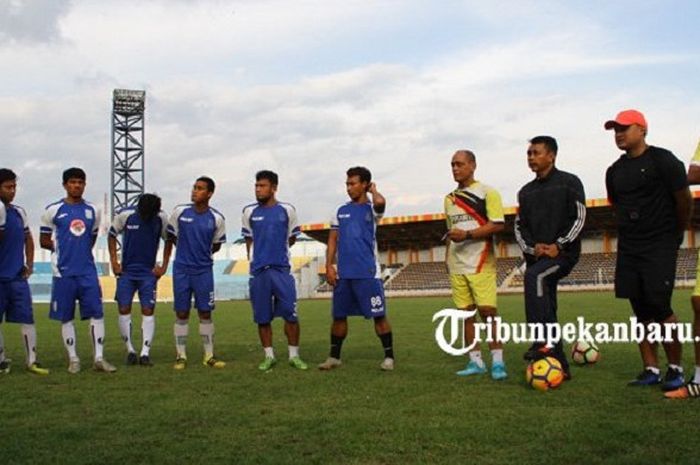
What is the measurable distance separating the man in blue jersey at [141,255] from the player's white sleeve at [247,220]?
43.0 inches

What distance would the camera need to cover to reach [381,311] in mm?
8930

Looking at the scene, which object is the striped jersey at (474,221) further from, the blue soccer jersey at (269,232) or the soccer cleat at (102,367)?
the soccer cleat at (102,367)

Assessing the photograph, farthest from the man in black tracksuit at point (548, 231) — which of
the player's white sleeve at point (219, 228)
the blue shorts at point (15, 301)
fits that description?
the blue shorts at point (15, 301)

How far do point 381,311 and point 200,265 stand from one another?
7.96 feet

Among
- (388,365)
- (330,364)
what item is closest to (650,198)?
(388,365)

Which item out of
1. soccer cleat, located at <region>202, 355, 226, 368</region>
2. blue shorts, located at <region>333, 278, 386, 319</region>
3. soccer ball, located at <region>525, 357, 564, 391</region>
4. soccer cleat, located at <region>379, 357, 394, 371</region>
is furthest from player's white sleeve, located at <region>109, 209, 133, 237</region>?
soccer ball, located at <region>525, 357, 564, 391</region>

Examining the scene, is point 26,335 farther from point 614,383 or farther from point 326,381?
point 614,383

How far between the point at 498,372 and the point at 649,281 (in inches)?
71.6

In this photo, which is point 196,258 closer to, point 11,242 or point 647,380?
point 11,242

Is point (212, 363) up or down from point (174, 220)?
down

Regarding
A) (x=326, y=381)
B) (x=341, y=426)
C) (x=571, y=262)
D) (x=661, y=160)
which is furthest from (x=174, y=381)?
(x=661, y=160)

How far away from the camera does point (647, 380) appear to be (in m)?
7.07

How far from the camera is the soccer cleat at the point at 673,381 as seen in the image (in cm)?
652

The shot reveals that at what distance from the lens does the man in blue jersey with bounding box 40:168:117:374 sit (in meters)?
9.21
